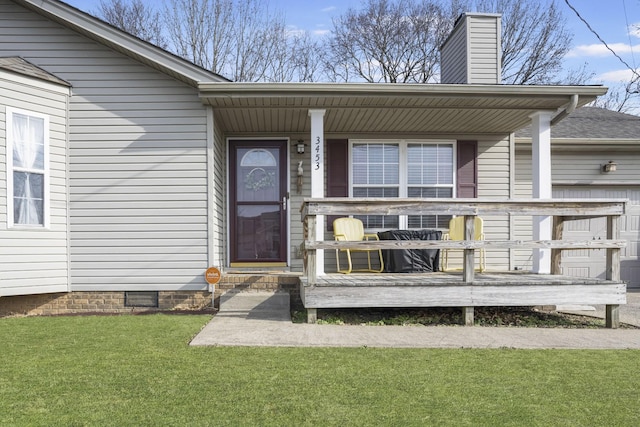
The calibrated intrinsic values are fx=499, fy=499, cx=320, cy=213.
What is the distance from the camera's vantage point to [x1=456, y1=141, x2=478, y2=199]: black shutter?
8.04 m

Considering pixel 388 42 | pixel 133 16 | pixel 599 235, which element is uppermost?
pixel 133 16

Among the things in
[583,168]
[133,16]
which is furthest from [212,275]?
[133,16]

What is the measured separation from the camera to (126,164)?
253 inches

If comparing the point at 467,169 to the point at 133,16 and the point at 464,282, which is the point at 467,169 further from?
the point at 133,16

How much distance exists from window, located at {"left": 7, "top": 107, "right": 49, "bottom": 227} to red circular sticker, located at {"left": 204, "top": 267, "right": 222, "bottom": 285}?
206cm

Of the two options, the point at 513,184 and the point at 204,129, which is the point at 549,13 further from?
the point at 204,129

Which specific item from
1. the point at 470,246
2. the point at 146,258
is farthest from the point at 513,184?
the point at 146,258

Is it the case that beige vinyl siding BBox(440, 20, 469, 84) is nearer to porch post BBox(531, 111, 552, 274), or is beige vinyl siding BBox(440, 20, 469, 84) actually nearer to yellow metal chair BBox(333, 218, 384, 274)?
porch post BBox(531, 111, 552, 274)

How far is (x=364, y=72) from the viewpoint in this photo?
2228cm

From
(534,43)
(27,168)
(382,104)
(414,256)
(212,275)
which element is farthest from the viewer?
(534,43)

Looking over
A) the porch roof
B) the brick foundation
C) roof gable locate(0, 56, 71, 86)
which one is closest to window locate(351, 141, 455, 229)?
the porch roof

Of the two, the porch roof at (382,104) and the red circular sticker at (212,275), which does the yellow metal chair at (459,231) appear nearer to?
the porch roof at (382,104)

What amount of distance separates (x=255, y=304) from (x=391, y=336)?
2.05 m

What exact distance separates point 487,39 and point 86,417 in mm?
8094
